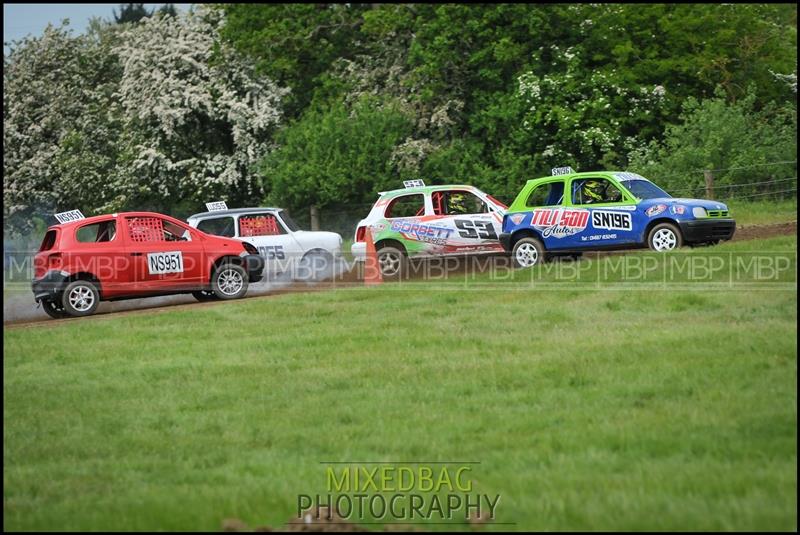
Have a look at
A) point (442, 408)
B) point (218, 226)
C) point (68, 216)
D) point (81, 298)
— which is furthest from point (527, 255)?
point (442, 408)

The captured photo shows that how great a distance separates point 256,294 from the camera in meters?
22.5

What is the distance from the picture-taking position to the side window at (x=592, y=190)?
21156mm

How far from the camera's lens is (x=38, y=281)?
19.7 metres

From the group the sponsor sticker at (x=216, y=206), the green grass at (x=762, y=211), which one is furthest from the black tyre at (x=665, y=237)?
the sponsor sticker at (x=216, y=206)

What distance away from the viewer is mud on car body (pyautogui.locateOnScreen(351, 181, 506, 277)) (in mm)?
22578

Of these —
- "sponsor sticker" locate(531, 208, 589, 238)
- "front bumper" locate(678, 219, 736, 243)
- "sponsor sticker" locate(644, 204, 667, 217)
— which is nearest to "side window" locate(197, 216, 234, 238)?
"sponsor sticker" locate(531, 208, 589, 238)

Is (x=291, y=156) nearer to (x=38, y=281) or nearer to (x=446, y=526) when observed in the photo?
(x=38, y=281)

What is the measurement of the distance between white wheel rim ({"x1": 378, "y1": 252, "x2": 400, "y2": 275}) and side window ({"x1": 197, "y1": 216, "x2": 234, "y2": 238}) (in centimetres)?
305

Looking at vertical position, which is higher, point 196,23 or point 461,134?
point 196,23

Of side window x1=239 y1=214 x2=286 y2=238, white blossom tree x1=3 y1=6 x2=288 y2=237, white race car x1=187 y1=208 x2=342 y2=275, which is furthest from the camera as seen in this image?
white blossom tree x1=3 y1=6 x2=288 y2=237

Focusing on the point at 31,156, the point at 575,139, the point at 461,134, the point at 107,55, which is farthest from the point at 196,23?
the point at 575,139

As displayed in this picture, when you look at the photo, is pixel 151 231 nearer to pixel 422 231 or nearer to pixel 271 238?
pixel 271 238

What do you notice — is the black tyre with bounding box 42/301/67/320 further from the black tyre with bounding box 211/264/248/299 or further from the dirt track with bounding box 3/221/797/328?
the black tyre with bounding box 211/264/248/299

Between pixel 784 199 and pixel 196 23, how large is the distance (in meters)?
20.7
